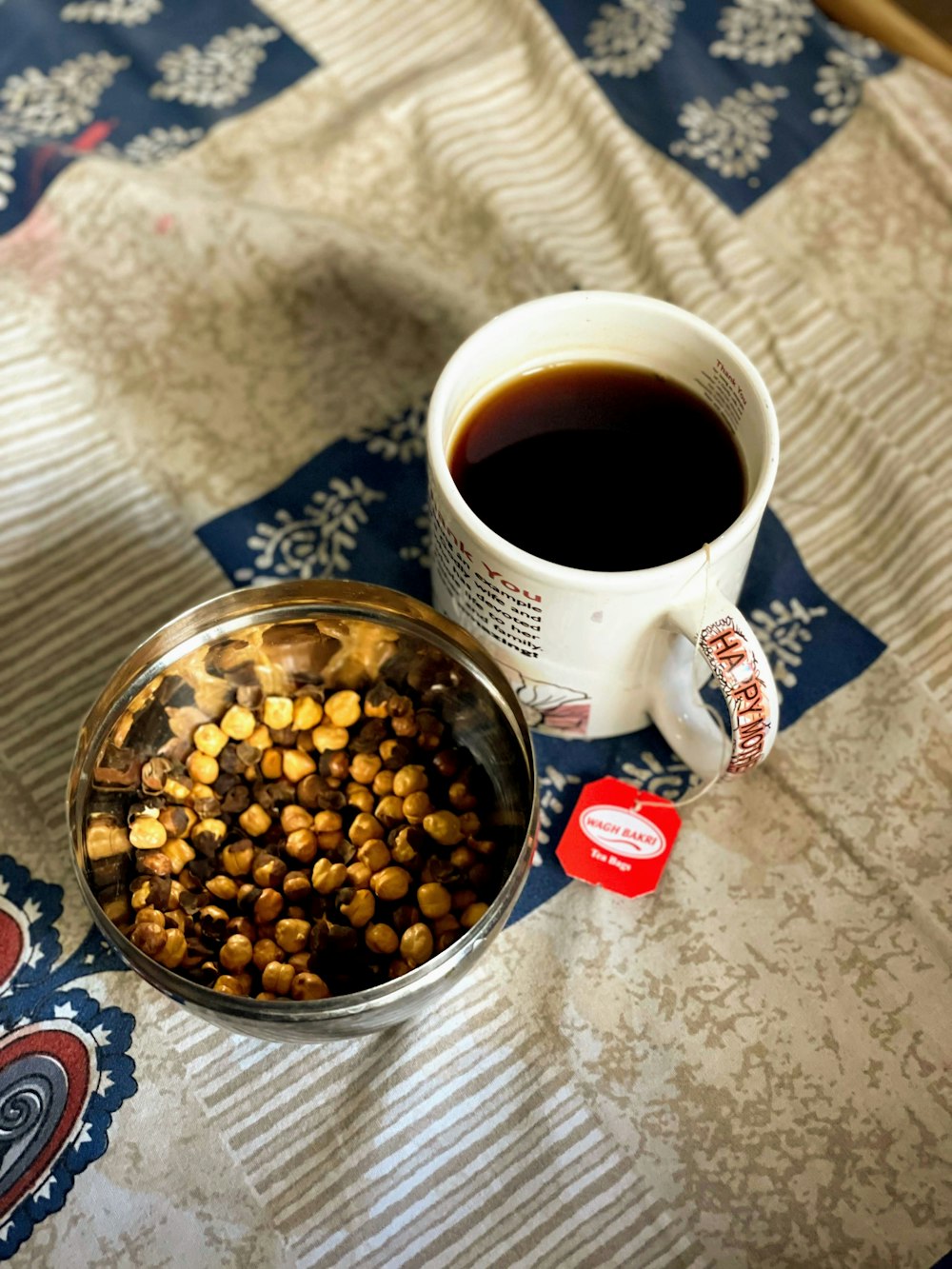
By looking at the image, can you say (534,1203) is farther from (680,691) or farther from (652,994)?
(680,691)

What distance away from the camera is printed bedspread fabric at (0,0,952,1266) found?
53 cm

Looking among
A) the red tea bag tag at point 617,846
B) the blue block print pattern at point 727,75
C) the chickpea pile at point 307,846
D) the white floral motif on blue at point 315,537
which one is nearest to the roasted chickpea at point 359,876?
the chickpea pile at point 307,846

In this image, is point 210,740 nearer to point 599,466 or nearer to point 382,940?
point 382,940

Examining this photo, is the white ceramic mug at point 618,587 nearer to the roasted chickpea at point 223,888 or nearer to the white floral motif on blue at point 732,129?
the roasted chickpea at point 223,888

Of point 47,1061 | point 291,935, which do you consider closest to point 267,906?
point 291,935

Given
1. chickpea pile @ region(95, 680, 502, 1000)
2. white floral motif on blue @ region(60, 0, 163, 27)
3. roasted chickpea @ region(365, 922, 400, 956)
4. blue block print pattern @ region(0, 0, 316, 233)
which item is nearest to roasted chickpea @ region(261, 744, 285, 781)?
chickpea pile @ region(95, 680, 502, 1000)

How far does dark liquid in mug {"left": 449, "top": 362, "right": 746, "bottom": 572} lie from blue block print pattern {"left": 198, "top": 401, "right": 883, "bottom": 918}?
12 cm

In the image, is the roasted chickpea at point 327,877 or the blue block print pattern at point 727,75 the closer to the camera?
the roasted chickpea at point 327,877

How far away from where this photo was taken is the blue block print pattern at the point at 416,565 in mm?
632

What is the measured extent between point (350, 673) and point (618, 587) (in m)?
0.19

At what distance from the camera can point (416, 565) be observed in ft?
2.30

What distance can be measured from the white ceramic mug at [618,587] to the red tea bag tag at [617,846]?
0.04m

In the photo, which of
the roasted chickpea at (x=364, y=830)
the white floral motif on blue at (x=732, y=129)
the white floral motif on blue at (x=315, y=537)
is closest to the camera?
the roasted chickpea at (x=364, y=830)

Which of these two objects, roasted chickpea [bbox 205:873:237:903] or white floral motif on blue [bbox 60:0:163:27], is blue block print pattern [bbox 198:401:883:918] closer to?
roasted chickpea [bbox 205:873:237:903]
